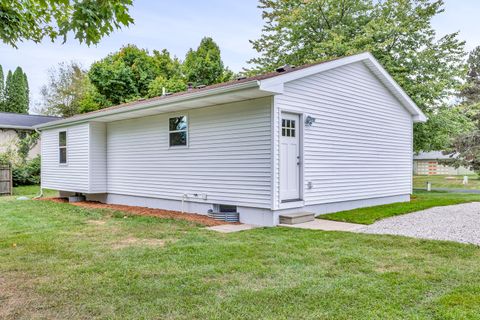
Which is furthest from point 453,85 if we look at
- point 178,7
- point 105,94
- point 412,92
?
point 105,94

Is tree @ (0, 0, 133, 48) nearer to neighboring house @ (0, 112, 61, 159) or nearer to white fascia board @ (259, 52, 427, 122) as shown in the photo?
white fascia board @ (259, 52, 427, 122)

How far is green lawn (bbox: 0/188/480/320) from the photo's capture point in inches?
123

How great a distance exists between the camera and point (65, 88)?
31656 millimetres

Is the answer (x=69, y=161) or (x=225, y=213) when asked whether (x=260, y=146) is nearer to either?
(x=225, y=213)

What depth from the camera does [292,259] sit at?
467cm

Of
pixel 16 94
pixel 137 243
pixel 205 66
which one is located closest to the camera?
pixel 137 243

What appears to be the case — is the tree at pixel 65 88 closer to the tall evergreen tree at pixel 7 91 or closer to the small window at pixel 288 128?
the tall evergreen tree at pixel 7 91

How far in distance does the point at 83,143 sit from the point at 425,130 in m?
13.6

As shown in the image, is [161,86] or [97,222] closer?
[97,222]

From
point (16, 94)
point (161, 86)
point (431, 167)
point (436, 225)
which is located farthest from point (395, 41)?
point (16, 94)

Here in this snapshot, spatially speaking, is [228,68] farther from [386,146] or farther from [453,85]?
[386,146]

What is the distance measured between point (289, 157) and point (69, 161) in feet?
26.2

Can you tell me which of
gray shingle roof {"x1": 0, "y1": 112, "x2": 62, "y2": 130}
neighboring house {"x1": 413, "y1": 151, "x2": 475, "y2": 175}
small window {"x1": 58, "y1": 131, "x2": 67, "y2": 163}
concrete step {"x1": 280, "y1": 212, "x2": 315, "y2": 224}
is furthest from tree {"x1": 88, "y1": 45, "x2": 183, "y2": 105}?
neighboring house {"x1": 413, "y1": 151, "x2": 475, "y2": 175}

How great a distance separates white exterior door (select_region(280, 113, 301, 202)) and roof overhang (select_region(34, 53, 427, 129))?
2.87 ft
